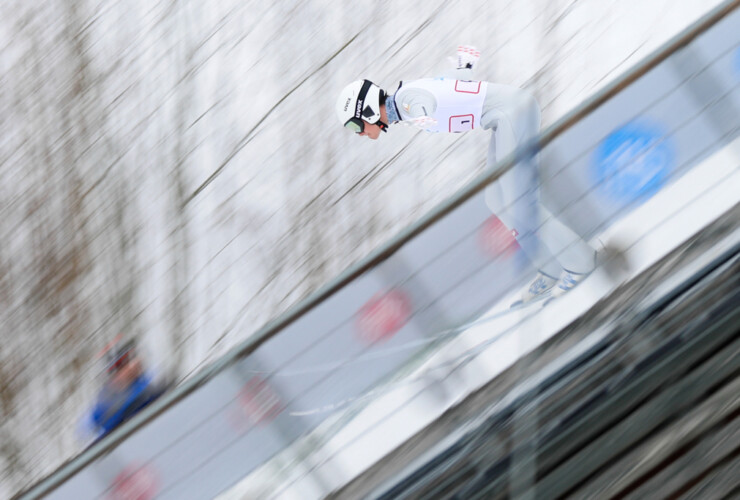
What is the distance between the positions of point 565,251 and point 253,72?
3.30 meters

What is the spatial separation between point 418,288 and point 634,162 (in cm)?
58

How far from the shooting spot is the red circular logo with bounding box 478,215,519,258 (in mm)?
1865

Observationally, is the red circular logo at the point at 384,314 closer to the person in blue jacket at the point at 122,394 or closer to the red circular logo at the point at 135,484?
the red circular logo at the point at 135,484

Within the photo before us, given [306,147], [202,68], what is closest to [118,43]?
[202,68]

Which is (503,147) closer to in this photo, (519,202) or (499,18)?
(519,202)

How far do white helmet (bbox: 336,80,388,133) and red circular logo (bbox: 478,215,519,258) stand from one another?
3.84 feet

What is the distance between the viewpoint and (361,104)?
303 cm

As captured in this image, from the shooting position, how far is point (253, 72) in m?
4.72

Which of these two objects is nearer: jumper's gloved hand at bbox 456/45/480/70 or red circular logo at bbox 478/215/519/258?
red circular logo at bbox 478/215/519/258

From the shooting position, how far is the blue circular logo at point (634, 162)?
1.87 m

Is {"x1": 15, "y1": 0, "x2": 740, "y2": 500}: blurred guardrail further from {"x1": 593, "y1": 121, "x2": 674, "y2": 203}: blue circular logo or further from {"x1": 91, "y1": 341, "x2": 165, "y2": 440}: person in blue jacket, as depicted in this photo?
{"x1": 91, "y1": 341, "x2": 165, "y2": 440}: person in blue jacket

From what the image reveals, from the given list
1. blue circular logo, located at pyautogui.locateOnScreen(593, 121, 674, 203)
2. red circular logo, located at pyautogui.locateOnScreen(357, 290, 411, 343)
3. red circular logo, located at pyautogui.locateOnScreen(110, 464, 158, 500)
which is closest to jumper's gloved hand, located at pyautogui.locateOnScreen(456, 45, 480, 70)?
blue circular logo, located at pyautogui.locateOnScreen(593, 121, 674, 203)

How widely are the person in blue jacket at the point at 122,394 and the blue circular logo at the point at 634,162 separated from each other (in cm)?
212

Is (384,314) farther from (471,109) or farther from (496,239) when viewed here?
(471,109)
